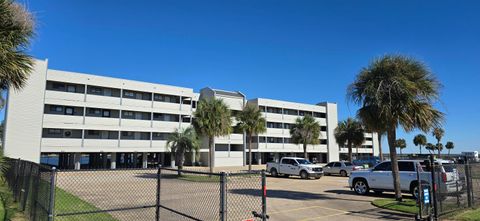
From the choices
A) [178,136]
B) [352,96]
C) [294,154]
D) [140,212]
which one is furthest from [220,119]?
[294,154]

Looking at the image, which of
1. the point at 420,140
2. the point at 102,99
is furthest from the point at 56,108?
the point at 420,140

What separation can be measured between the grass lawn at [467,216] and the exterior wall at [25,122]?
138 feet

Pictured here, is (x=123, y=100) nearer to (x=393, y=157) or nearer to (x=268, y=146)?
(x=268, y=146)

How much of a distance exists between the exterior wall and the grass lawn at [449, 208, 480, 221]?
138 ft

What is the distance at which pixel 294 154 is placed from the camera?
2766 inches

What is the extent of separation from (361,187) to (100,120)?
3686 centimetres

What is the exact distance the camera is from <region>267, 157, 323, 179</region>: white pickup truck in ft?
104

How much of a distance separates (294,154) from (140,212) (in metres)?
59.8

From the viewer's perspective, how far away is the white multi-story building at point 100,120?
40.3m

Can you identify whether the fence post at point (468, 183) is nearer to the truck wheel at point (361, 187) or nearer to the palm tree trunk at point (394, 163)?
the palm tree trunk at point (394, 163)

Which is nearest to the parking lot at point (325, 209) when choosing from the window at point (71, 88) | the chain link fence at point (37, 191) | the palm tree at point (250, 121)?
the chain link fence at point (37, 191)

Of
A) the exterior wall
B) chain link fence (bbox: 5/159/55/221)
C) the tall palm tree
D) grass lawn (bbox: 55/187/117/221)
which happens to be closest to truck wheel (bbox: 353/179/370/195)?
grass lawn (bbox: 55/187/117/221)

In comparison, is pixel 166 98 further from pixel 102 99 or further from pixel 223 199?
pixel 223 199

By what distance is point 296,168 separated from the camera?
32875mm
